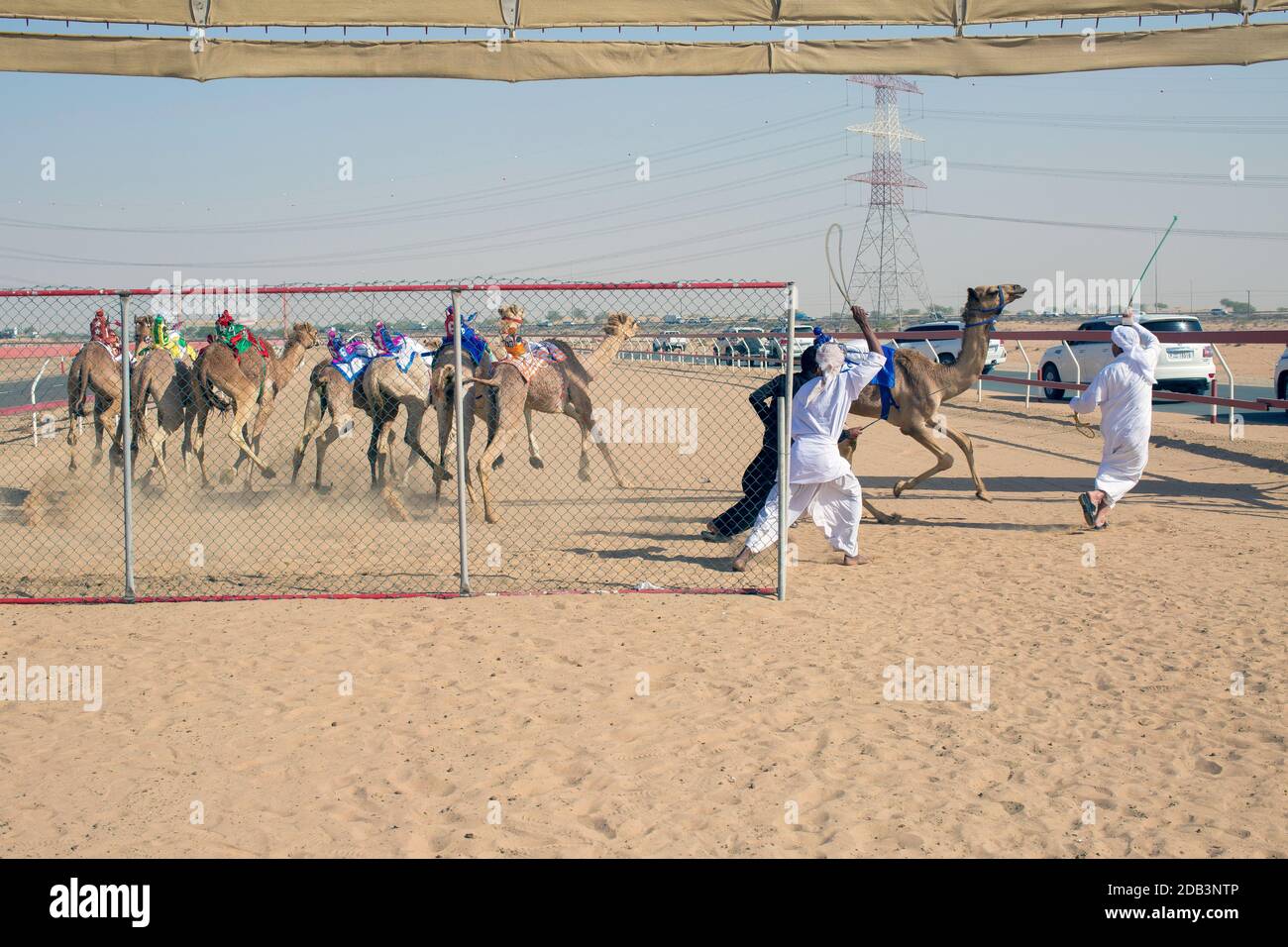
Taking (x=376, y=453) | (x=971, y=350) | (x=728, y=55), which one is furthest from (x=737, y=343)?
(x=728, y=55)

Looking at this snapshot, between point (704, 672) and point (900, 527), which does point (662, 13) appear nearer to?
point (900, 527)

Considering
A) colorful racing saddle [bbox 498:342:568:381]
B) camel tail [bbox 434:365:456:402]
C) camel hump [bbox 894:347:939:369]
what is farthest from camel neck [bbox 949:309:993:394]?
camel tail [bbox 434:365:456:402]

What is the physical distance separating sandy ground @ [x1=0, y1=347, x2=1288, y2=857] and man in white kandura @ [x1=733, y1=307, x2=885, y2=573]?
0.45m

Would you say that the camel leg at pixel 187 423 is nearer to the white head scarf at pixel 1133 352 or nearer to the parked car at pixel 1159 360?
the white head scarf at pixel 1133 352

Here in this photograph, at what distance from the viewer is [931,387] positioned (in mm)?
11820

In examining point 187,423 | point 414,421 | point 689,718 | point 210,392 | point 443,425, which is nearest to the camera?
point 689,718

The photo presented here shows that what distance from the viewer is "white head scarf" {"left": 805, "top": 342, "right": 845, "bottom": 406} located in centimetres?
891

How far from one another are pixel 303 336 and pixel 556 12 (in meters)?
5.78

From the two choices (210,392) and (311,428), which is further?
(311,428)

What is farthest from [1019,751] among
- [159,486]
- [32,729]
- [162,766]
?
[159,486]

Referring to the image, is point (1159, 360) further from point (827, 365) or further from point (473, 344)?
point (827, 365)

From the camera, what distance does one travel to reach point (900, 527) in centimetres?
1117

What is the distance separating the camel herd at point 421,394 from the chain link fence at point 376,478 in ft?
0.09

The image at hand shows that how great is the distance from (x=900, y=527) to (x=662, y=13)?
5220 mm
